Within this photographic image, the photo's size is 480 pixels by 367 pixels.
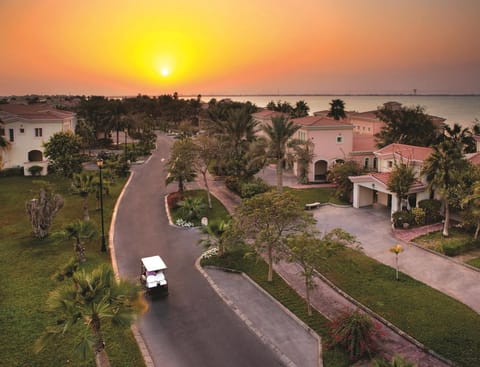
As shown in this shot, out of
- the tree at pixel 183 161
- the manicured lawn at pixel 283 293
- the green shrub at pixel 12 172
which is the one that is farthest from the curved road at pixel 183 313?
the green shrub at pixel 12 172

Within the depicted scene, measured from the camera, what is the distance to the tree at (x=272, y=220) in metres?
18.5

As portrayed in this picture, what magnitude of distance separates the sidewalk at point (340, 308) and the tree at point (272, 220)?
1.64 metres

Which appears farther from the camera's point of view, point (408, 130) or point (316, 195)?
point (408, 130)

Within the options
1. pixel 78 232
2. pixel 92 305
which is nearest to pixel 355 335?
pixel 92 305

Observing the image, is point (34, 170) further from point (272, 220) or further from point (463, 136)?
point (463, 136)

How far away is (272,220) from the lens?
61.2 feet

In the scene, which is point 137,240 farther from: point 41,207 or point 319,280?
point 319,280

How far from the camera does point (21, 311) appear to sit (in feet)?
53.9

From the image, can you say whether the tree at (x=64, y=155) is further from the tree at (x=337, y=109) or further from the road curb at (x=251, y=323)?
the tree at (x=337, y=109)

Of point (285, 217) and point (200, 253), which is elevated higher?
point (285, 217)

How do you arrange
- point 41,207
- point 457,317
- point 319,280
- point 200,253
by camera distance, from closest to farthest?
point 457,317 → point 319,280 → point 200,253 → point 41,207

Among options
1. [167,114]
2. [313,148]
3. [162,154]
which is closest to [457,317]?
[313,148]

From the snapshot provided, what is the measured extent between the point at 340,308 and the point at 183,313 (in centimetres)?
648

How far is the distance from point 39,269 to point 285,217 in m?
12.6
